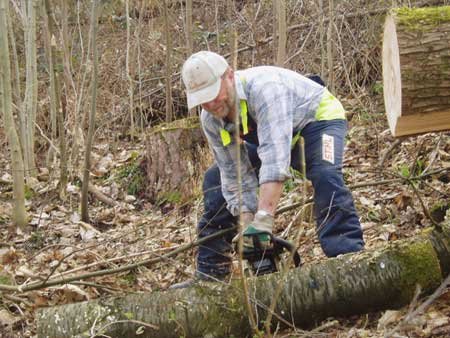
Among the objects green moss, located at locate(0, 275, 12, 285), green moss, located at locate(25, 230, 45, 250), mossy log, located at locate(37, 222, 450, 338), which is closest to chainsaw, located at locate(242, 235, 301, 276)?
mossy log, located at locate(37, 222, 450, 338)

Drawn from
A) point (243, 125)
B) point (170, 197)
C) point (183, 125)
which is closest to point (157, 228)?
point (170, 197)

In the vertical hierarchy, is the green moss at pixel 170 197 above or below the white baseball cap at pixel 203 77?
below

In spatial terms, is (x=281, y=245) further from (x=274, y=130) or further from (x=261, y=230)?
(x=274, y=130)

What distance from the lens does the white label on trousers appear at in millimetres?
3387

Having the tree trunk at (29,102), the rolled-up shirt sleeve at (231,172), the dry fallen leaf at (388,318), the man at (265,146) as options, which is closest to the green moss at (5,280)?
the man at (265,146)

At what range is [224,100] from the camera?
3195 mm

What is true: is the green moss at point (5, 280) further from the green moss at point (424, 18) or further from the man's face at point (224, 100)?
the green moss at point (424, 18)

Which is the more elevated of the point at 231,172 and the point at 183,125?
the point at 231,172

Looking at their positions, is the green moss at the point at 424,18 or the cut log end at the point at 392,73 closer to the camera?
the green moss at the point at 424,18

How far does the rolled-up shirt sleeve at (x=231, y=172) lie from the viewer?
139 inches

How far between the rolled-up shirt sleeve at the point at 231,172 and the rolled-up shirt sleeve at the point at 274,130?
35cm

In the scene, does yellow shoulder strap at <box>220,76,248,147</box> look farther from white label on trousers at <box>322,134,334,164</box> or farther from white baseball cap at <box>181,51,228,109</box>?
white label on trousers at <box>322,134,334,164</box>

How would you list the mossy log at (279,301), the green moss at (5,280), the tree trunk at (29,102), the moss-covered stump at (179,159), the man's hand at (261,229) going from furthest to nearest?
the tree trunk at (29,102)
the moss-covered stump at (179,159)
the green moss at (5,280)
the man's hand at (261,229)
the mossy log at (279,301)

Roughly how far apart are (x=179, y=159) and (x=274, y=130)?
11.2 feet
